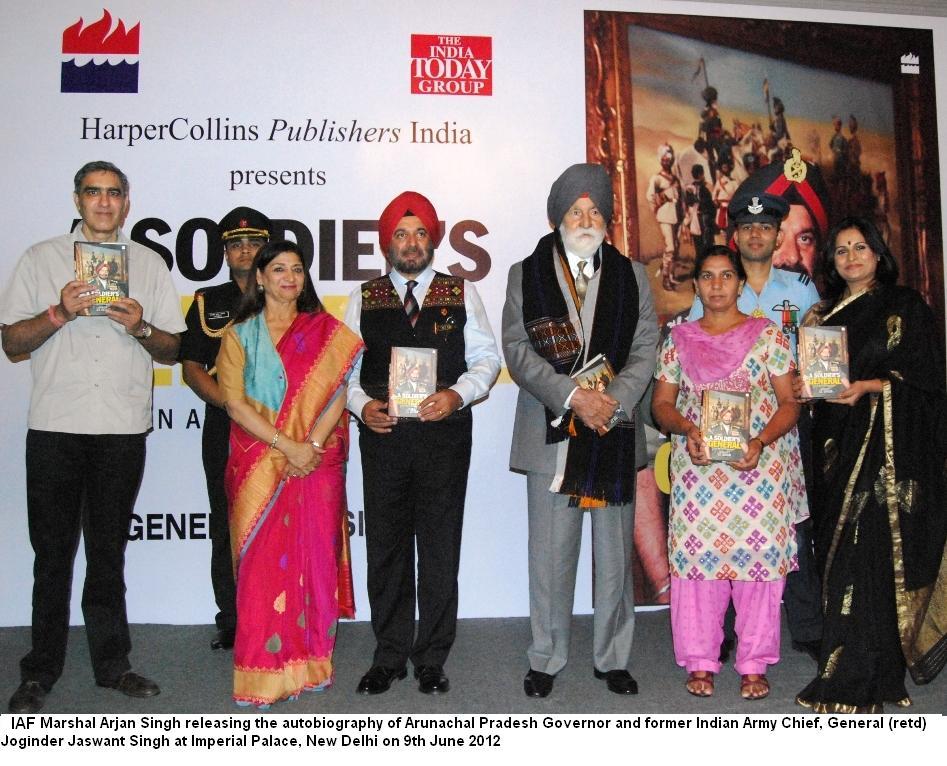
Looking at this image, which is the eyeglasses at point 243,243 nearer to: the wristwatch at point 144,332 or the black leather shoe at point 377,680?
the wristwatch at point 144,332

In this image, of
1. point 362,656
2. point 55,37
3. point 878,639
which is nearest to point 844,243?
point 878,639

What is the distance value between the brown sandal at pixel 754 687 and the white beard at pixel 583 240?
67.7 inches

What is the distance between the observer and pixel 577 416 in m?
3.20

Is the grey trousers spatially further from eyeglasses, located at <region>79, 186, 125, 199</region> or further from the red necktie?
eyeglasses, located at <region>79, 186, 125, 199</region>

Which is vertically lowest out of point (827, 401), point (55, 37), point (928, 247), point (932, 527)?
point (932, 527)

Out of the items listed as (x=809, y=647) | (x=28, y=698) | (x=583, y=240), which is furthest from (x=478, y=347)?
(x=28, y=698)

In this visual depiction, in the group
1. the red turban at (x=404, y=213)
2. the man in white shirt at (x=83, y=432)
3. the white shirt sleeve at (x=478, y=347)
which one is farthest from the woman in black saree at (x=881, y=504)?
the man in white shirt at (x=83, y=432)

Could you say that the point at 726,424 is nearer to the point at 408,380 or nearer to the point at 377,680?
the point at 408,380

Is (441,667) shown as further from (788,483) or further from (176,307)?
(176,307)

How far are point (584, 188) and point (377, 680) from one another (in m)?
2.05

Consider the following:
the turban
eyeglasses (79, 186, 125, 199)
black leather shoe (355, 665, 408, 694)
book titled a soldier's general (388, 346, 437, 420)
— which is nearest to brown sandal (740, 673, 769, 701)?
black leather shoe (355, 665, 408, 694)

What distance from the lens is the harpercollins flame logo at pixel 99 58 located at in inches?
173

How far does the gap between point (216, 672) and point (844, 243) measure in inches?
120

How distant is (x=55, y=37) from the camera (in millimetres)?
4391
